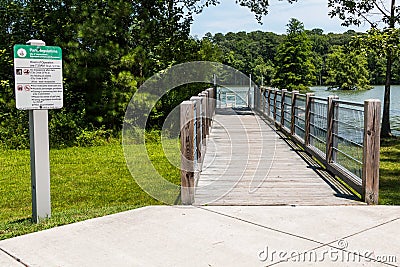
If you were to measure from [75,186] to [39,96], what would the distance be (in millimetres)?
3212

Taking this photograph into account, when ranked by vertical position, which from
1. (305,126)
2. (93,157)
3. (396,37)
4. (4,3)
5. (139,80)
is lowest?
(93,157)

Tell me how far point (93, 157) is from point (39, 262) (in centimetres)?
731

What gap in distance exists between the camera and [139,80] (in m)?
13.4

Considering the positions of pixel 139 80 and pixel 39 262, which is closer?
pixel 39 262

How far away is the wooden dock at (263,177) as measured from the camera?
18.1 feet

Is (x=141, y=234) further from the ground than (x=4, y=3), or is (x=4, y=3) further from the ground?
(x=4, y=3)

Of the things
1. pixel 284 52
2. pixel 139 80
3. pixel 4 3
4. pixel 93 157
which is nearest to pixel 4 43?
pixel 4 3

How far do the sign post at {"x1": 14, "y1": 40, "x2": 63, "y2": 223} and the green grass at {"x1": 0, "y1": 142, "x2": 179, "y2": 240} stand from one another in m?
0.30

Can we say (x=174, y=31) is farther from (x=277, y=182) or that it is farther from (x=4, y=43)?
(x=277, y=182)

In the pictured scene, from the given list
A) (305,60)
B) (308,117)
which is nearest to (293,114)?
(308,117)

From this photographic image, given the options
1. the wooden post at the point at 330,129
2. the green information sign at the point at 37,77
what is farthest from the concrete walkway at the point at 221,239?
the wooden post at the point at 330,129

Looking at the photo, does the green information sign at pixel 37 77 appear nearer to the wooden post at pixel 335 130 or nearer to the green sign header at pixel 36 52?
the green sign header at pixel 36 52

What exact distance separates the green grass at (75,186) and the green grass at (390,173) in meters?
3.06

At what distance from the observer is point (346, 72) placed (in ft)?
79.9
